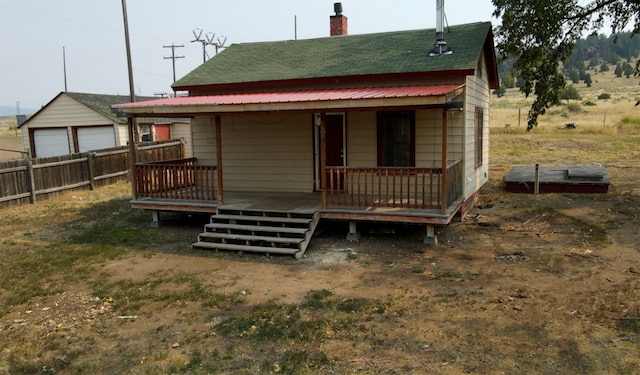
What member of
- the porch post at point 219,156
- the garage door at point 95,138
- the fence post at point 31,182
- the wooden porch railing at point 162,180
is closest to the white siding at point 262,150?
the wooden porch railing at point 162,180

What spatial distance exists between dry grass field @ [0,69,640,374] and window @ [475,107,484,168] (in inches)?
58.8

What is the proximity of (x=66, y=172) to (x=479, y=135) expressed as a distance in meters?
12.7

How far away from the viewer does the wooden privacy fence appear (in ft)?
45.4

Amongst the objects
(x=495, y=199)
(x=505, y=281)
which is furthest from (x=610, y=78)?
(x=505, y=281)

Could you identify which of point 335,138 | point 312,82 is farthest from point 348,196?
point 312,82

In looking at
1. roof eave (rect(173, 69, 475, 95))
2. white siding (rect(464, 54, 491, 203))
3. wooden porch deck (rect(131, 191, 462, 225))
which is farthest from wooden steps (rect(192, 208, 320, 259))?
white siding (rect(464, 54, 491, 203))

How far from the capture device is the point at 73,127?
23.2 meters

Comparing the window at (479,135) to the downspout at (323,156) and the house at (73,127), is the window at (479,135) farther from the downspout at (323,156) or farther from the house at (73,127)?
the house at (73,127)

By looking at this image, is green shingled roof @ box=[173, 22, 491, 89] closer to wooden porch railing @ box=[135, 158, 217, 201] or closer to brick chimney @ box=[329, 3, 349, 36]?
brick chimney @ box=[329, 3, 349, 36]

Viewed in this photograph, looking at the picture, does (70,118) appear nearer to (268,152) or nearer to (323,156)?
(268,152)

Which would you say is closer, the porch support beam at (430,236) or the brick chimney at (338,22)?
the porch support beam at (430,236)

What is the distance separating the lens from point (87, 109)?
75.2ft

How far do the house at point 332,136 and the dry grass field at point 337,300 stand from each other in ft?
2.31

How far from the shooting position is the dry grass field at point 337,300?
502 centimetres
